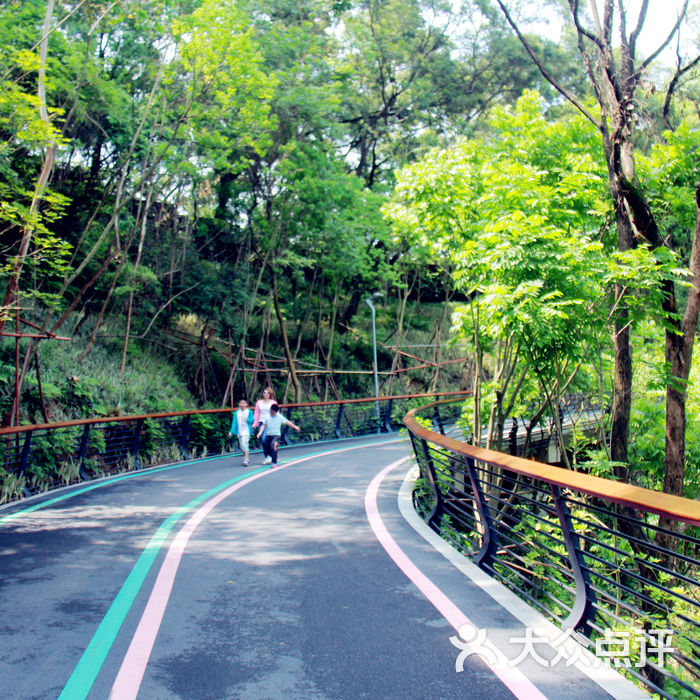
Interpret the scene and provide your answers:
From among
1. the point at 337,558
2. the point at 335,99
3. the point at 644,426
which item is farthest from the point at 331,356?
the point at 337,558

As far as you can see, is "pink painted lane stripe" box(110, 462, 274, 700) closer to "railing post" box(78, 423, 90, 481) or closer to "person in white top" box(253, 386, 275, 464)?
"railing post" box(78, 423, 90, 481)

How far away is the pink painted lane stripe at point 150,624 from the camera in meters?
3.69

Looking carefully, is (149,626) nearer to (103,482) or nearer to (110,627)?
(110,627)

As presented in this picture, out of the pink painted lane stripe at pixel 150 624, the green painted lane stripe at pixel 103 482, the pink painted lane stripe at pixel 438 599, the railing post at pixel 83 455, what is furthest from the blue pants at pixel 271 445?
the pink painted lane stripe at pixel 150 624

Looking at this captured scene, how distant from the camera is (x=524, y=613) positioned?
4.62 meters

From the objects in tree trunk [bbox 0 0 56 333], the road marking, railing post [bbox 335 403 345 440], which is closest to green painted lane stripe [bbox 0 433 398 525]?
the road marking

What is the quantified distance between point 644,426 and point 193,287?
619 inches

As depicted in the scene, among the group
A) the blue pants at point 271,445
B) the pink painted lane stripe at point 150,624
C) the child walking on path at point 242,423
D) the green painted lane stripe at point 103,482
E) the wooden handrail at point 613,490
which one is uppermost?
the wooden handrail at point 613,490

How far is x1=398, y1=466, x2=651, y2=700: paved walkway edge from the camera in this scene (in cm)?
346

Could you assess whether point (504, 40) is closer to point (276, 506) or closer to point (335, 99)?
point (335, 99)

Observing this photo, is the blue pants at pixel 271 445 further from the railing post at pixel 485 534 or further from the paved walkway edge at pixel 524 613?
the railing post at pixel 485 534

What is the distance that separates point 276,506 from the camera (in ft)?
31.2

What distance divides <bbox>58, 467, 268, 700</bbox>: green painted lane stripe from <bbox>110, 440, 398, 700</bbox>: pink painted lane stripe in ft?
0.44

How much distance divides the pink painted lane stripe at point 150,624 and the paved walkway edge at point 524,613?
2390mm
